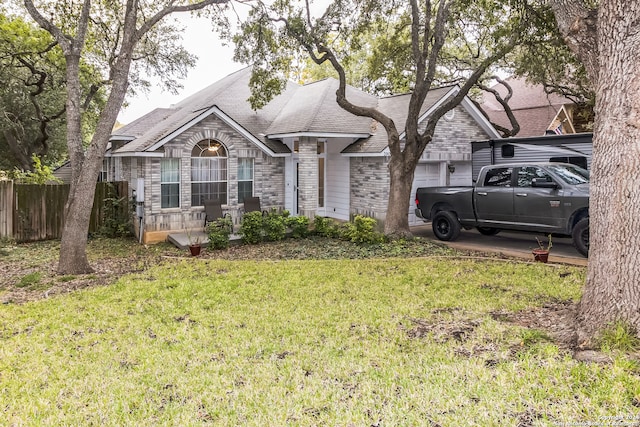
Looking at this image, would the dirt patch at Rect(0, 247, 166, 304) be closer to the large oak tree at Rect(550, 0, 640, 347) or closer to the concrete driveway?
the large oak tree at Rect(550, 0, 640, 347)

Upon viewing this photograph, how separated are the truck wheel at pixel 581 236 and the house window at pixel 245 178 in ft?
32.3

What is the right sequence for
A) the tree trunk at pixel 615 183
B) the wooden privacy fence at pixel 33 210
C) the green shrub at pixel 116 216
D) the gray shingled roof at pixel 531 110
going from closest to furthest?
the tree trunk at pixel 615 183 → the wooden privacy fence at pixel 33 210 → the green shrub at pixel 116 216 → the gray shingled roof at pixel 531 110

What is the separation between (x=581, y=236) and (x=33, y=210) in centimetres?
1539

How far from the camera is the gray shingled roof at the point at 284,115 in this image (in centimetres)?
1465

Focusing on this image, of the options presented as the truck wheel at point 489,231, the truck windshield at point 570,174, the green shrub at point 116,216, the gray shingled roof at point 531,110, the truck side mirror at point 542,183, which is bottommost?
the truck wheel at point 489,231

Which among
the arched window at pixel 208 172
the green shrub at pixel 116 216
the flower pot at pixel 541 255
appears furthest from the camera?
the green shrub at pixel 116 216

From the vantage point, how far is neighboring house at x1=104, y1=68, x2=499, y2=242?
44.7 ft

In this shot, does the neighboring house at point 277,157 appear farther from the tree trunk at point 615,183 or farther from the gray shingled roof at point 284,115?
the tree trunk at point 615,183

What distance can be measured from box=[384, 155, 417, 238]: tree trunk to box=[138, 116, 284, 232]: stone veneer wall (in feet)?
15.4

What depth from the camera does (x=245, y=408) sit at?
144 inches

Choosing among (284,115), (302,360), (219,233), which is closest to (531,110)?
(284,115)

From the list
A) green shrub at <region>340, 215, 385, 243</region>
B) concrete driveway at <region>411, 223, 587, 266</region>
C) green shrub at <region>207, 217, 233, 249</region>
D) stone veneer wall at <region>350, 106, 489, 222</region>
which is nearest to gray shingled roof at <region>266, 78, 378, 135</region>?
stone veneer wall at <region>350, 106, 489, 222</region>

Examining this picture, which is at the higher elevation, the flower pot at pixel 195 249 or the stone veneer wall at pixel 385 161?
the stone veneer wall at pixel 385 161

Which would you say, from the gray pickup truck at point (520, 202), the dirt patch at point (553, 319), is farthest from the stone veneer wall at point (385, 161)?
the dirt patch at point (553, 319)
